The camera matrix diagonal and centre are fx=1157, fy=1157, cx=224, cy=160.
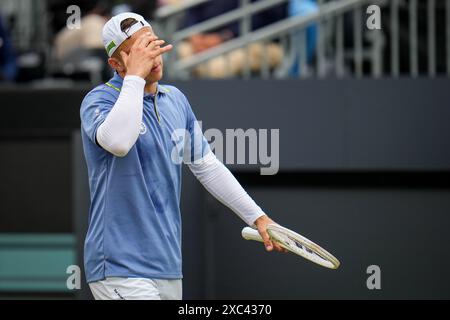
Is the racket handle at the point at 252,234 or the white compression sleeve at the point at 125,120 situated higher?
the white compression sleeve at the point at 125,120

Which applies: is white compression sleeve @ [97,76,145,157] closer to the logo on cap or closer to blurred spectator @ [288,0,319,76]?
the logo on cap

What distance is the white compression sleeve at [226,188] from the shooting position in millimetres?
5867

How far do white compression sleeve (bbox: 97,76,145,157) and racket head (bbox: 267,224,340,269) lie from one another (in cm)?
97

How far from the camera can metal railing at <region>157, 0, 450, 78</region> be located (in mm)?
8914

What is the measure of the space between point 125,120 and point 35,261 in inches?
180

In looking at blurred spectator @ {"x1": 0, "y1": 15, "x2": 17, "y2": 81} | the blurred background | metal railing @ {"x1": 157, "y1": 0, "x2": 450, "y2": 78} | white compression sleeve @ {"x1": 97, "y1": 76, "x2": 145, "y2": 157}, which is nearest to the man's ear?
white compression sleeve @ {"x1": 97, "y1": 76, "x2": 145, "y2": 157}

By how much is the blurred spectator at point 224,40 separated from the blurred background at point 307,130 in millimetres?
11

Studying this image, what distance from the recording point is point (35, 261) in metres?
9.52

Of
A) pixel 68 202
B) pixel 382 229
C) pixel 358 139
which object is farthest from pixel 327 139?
pixel 68 202

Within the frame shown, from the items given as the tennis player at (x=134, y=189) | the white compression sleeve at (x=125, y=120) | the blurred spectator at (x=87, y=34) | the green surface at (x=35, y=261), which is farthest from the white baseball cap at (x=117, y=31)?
the green surface at (x=35, y=261)

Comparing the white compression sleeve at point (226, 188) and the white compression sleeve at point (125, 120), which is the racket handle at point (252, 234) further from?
the white compression sleeve at point (125, 120)

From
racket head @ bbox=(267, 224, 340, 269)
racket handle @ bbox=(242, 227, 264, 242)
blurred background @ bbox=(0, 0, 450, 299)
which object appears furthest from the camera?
blurred background @ bbox=(0, 0, 450, 299)

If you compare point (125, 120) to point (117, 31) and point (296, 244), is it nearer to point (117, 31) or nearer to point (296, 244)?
point (117, 31)

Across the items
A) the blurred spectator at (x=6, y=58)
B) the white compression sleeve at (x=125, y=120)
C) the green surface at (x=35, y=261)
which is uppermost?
the blurred spectator at (x=6, y=58)
